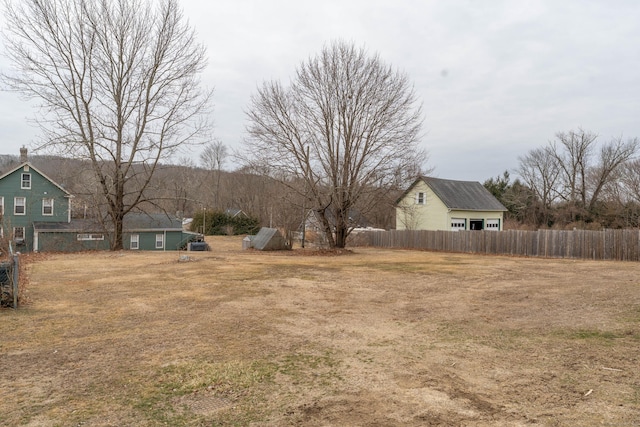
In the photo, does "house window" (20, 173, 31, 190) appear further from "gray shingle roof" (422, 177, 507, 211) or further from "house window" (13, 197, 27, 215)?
"gray shingle roof" (422, 177, 507, 211)

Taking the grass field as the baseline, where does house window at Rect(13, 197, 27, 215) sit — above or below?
above

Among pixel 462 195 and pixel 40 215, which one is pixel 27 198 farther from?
pixel 462 195

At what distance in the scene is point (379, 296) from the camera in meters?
9.37

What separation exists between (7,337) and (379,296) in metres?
6.49

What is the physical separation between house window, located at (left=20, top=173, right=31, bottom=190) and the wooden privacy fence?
85.9 ft

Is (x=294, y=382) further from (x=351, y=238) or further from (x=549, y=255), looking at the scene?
(x=351, y=238)

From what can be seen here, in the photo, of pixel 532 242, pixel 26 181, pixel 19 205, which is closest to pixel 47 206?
pixel 19 205

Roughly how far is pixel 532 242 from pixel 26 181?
3370cm

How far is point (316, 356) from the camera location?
199 inches

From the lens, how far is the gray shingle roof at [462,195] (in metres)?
34.7

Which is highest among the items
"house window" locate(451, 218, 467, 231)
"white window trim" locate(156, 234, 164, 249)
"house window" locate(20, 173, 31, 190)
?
"house window" locate(20, 173, 31, 190)

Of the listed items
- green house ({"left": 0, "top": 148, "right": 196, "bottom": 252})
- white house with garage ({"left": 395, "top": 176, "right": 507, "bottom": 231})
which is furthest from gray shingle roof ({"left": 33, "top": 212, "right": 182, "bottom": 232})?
white house with garage ({"left": 395, "top": 176, "right": 507, "bottom": 231})

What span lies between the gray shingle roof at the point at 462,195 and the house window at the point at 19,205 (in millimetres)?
30033

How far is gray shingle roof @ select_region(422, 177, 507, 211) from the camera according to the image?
34728 mm
